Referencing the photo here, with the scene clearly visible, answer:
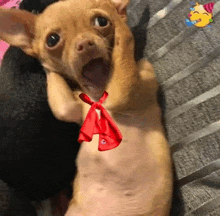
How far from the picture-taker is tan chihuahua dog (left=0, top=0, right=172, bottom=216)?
766mm

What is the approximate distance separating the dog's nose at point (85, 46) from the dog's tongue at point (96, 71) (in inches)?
3.2

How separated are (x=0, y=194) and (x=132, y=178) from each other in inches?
19.1

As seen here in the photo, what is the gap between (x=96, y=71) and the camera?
83cm

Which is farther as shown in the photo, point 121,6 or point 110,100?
point 121,6

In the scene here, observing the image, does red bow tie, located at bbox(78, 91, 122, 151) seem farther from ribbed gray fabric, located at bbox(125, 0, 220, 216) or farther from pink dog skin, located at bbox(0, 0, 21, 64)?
pink dog skin, located at bbox(0, 0, 21, 64)

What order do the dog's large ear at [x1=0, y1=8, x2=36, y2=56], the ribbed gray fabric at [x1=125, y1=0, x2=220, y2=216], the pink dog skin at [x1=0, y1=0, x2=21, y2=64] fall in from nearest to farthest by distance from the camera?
1. the ribbed gray fabric at [x1=125, y1=0, x2=220, y2=216]
2. the dog's large ear at [x1=0, y1=8, x2=36, y2=56]
3. the pink dog skin at [x1=0, y1=0, x2=21, y2=64]

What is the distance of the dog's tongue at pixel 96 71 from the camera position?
82 centimetres

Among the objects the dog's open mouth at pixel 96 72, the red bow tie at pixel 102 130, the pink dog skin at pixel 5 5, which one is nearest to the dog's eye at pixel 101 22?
the dog's open mouth at pixel 96 72

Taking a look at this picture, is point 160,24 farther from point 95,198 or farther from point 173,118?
point 95,198

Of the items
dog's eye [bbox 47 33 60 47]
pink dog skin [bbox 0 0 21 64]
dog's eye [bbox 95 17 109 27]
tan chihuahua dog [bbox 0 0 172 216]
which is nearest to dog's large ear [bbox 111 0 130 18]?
tan chihuahua dog [bbox 0 0 172 216]
